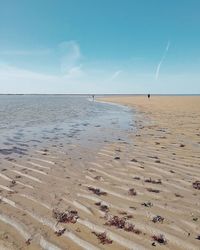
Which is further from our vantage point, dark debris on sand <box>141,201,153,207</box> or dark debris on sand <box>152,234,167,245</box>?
dark debris on sand <box>141,201,153,207</box>

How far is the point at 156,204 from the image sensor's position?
6.30m

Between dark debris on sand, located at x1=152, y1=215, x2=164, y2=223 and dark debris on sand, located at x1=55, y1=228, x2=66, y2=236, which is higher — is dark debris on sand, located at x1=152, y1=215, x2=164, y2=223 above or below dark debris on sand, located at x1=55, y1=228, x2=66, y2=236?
above

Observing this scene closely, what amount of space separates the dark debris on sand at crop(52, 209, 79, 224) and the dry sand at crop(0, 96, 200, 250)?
0.08 meters

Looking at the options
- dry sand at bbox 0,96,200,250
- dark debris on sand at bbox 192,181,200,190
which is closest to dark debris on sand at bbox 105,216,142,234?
dry sand at bbox 0,96,200,250

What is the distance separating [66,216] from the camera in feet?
18.5

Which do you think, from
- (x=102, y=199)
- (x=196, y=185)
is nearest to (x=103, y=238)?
(x=102, y=199)

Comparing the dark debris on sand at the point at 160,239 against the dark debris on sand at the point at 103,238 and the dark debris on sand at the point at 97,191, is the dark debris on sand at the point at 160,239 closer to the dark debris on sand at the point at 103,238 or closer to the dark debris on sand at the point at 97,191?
the dark debris on sand at the point at 103,238

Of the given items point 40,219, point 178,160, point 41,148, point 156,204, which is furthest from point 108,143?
point 40,219

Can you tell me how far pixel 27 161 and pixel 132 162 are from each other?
3.50 m

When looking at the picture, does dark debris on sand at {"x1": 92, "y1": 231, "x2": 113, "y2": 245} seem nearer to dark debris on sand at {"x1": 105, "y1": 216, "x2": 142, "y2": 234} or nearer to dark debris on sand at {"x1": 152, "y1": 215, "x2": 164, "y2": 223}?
Result: dark debris on sand at {"x1": 105, "y1": 216, "x2": 142, "y2": 234}

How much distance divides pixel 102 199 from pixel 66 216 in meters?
1.15

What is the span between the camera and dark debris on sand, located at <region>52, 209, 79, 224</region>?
18.0ft

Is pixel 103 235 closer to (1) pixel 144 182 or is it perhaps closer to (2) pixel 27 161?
(1) pixel 144 182

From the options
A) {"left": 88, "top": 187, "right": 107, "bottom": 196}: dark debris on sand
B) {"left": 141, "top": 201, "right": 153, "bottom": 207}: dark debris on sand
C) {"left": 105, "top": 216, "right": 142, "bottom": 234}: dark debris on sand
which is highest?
{"left": 105, "top": 216, "right": 142, "bottom": 234}: dark debris on sand
